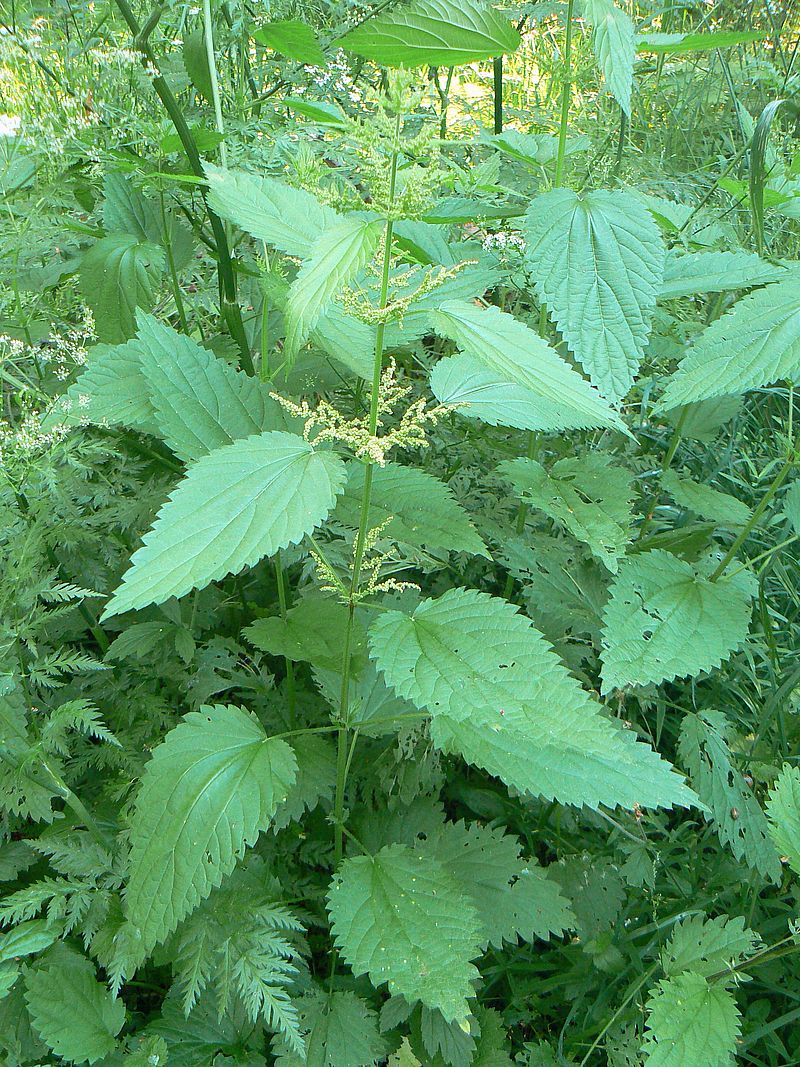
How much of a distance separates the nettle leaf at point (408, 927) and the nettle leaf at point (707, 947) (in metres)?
0.39

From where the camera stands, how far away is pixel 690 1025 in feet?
4.66

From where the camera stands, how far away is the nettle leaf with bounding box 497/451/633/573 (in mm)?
1562

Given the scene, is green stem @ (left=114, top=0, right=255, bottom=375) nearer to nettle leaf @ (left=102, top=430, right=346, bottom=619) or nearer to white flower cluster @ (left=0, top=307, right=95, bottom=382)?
white flower cluster @ (left=0, top=307, right=95, bottom=382)

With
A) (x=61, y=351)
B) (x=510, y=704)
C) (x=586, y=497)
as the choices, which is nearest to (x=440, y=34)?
(x=586, y=497)

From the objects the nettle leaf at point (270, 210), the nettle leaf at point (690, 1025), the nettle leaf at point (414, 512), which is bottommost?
the nettle leaf at point (690, 1025)

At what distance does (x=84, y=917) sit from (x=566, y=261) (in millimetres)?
1447

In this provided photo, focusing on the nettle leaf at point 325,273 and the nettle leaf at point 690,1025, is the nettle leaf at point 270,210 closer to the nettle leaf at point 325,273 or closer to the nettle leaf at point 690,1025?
the nettle leaf at point 325,273

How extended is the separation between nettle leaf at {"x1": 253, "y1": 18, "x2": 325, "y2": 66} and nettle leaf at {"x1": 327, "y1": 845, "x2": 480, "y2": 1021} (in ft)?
5.85

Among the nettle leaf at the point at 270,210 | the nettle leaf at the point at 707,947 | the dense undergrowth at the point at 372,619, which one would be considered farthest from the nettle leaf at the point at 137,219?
the nettle leaf at the point at 707,947

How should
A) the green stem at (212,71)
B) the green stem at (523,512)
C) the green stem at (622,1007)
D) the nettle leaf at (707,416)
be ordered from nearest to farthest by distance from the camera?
the green stem at (622,1007)
the green stem at (212,71)
the green stem at (523,512)
the nettle leaf at (707,416)

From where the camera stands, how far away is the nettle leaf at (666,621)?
1473mm

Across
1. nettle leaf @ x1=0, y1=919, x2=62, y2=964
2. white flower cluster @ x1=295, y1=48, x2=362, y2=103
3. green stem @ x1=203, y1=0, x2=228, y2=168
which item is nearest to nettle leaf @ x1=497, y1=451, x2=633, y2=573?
green stem @ x1=203, y1=0, x2=228, y2=168

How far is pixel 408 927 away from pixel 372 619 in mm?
593

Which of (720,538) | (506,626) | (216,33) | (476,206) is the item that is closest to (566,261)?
(476,206)
